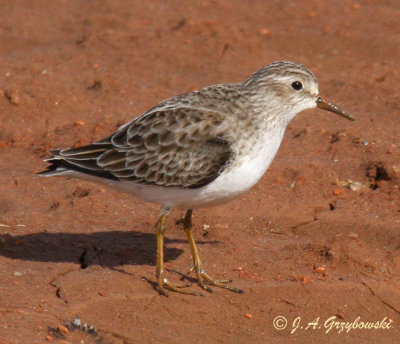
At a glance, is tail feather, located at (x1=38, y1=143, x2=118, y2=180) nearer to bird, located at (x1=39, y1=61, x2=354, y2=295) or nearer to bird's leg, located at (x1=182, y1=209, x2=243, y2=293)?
bird, located at (x1=39, y1=61, x2=354, y2=295)

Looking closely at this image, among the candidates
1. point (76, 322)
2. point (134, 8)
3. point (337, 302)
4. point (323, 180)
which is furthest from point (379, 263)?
point (134, 8)

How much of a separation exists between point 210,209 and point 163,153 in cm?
174

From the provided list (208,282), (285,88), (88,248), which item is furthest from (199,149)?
(88,248)

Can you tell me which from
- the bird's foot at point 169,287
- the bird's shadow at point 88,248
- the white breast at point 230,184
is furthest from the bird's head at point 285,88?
the bird's foot at point 169,287

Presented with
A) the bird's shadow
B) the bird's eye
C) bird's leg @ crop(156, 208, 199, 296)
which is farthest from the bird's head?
the bird's shadow

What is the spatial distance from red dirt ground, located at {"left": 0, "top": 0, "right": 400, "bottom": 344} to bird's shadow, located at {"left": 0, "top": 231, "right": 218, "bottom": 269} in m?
0.02

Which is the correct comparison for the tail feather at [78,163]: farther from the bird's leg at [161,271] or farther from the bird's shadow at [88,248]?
the bird's shadow at [88,248]

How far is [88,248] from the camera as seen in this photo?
9141 mm

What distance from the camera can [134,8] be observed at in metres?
15.4

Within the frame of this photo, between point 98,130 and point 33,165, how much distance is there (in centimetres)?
111

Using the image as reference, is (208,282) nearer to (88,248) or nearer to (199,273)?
(199,273)

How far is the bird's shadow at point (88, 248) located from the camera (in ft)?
29.3

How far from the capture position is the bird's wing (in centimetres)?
816

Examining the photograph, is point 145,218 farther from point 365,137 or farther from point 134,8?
point 134,8
